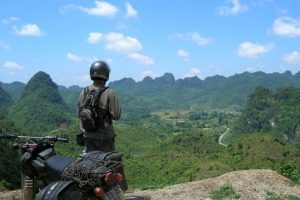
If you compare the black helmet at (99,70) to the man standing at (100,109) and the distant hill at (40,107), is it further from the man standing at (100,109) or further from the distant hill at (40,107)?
the distant hill at (40,107)

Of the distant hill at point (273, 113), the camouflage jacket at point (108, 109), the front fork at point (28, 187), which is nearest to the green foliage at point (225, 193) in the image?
the camouflage jacket at point (108, 109)

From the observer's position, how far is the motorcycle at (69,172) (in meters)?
3.08

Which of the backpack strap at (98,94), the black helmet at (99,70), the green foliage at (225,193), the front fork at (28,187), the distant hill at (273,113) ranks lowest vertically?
the distant hill at (273,113)

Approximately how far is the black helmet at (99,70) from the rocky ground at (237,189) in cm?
234

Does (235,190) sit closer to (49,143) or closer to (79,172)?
(49,143)

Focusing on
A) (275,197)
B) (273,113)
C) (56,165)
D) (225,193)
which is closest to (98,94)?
(56,165)

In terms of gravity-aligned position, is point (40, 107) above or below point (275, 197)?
below

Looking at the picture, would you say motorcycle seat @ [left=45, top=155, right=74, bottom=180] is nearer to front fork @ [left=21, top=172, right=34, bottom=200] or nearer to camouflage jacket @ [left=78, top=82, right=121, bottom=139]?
front fork @ [left=21, top=172, right=34, bottom=200]

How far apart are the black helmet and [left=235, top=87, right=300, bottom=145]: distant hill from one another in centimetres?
9454

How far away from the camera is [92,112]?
5363mm

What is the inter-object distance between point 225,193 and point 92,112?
2993 millimetres

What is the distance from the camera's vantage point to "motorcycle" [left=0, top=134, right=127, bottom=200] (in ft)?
10.1

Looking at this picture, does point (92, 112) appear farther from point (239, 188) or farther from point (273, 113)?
point (273, 113)

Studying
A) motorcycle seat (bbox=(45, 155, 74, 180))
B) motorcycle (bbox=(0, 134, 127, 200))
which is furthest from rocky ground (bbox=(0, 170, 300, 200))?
motorcycle seat (bbox=(45, 155, 74, 180))
